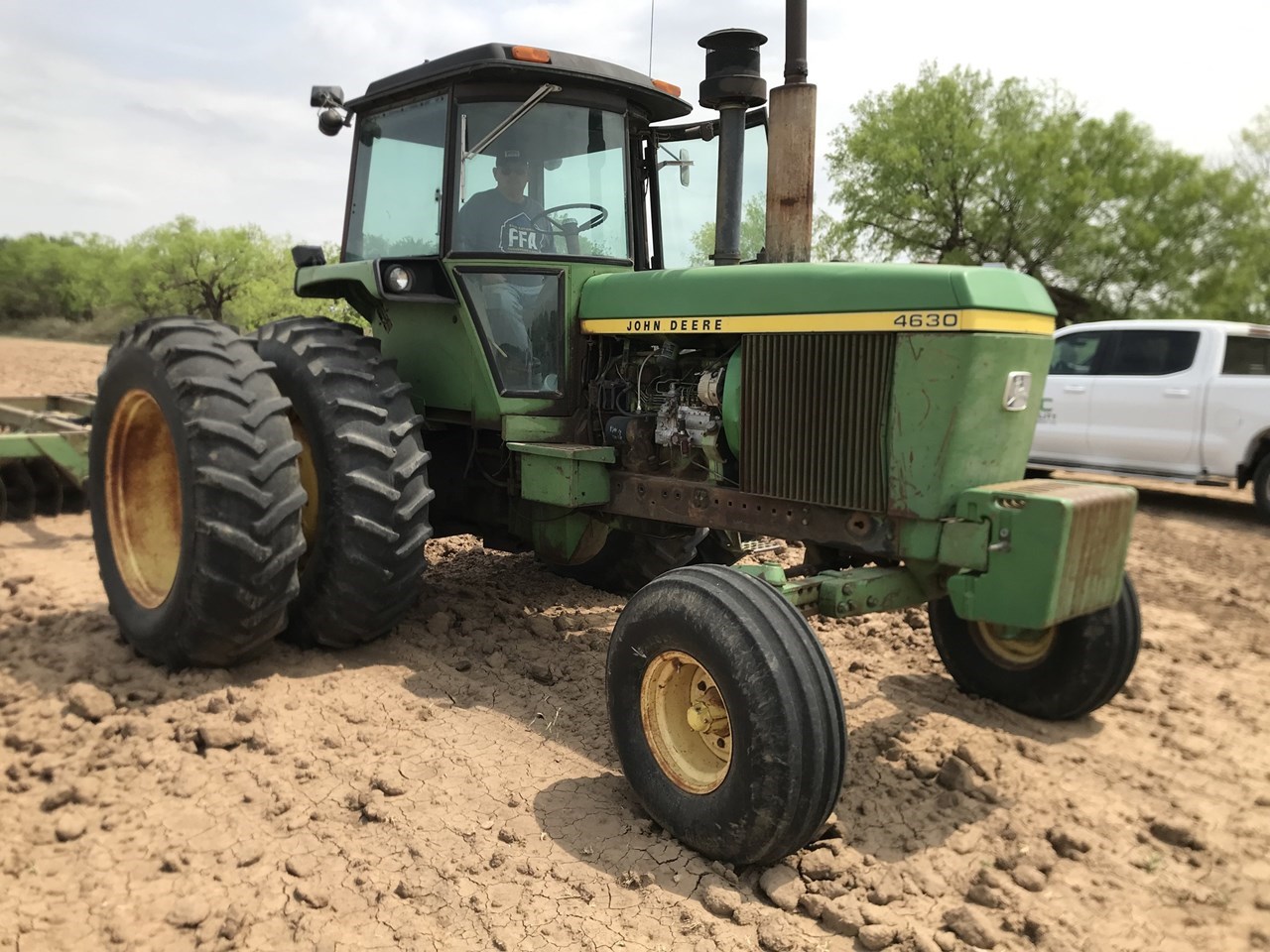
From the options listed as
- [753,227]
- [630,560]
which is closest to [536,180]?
[753,227]

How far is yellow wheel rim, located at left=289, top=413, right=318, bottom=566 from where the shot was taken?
4.22 meters

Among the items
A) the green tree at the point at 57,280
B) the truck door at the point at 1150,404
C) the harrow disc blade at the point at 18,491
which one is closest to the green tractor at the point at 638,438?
the harrow disc blade at the point at 18,491

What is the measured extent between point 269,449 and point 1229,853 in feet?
11.7

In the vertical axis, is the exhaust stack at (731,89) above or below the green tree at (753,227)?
above

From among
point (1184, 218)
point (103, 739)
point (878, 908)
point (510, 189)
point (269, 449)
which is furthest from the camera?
point (1184, 218)

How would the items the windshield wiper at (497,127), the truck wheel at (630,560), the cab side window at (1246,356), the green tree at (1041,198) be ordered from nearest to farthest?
the windshield wiper at (497,127)
the truck wheel at (630,560)
the cab side window at (1246,356)
the green tree at (1041,198)

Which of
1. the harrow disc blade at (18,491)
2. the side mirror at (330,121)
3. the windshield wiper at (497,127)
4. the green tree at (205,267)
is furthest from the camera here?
the green tree at (205,267)

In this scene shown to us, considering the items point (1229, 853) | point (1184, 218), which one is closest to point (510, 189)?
point (1229, 853)

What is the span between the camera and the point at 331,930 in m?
2.51

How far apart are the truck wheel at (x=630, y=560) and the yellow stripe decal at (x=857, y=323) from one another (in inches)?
57.7

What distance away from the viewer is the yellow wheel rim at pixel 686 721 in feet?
10.0

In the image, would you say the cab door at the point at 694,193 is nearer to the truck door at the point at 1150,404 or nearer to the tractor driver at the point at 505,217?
the tractor driver at the point at 505,217

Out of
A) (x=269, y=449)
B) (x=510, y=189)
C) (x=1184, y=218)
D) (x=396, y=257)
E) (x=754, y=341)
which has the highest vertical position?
(x=1184, y=218)

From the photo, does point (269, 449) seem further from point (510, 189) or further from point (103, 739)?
point (510, 189)
